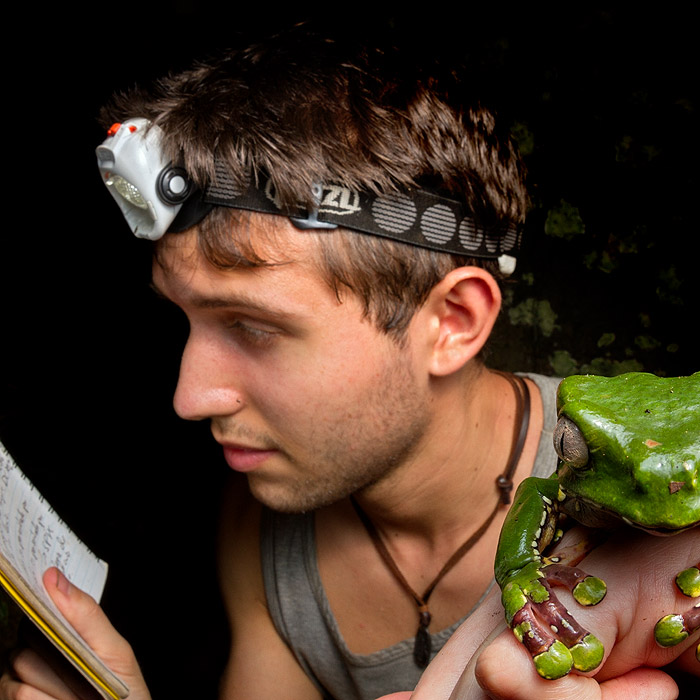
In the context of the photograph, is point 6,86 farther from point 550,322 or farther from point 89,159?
point 550,322

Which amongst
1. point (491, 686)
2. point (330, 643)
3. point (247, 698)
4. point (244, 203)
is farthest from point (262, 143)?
point (247, 698)

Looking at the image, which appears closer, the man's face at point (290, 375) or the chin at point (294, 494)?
the man's face at point (290, 375)

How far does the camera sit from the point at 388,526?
205cm

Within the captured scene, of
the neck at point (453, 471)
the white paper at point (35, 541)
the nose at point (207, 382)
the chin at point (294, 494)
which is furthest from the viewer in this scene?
the neck at point (453, 471)

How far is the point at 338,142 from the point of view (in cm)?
152

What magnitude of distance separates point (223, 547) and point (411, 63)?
1.67 metres

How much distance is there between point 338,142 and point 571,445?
958mm

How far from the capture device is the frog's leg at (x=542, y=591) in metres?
0.80

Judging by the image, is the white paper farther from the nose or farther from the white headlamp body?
the white headlamp body

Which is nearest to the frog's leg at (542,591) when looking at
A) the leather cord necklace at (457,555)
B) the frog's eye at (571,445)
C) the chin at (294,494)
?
the frog's eye at (571,445)

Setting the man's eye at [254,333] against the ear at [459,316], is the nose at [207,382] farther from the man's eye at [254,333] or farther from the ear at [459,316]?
the ear at [459,316]

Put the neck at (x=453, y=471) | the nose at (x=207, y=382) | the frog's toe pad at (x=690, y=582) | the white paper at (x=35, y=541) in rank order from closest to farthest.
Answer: the frog's toe pad at (x=690, y=582), the white paper at (x=35, y=541), the nose at (x=207, y=382), the neck at (x=453, y=471)

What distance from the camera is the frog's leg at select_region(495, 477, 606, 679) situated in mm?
799

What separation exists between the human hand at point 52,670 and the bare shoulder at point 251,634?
1.55 feet
